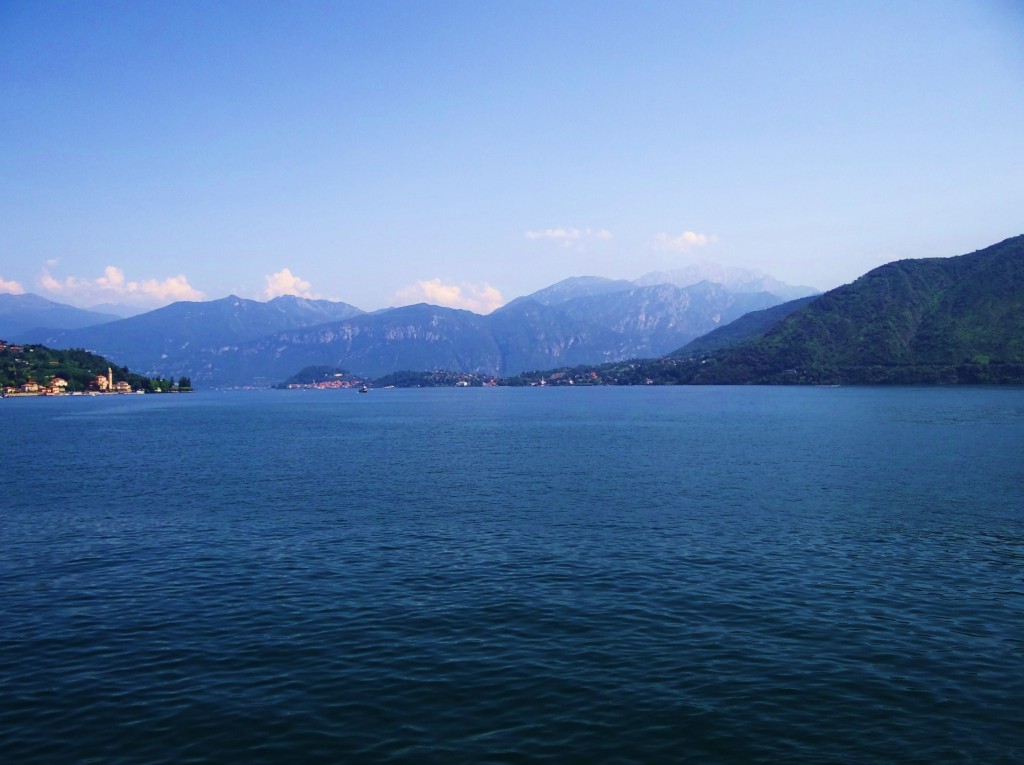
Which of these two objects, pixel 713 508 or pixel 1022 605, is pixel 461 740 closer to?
pixel 1022 605

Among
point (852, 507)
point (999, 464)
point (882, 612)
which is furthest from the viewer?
point (999, 464)

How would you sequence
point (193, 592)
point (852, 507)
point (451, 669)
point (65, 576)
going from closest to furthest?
point (451, 669), point (193, 592), point (65, 576), point (852, 507)

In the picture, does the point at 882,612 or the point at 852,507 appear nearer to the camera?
the point at 882,612

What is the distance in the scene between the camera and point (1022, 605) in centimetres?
3603

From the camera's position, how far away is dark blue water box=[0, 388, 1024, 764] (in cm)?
2367

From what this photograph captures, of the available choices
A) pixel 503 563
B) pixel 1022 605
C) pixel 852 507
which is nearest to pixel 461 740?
pixel 503 563

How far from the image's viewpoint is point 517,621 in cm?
3438

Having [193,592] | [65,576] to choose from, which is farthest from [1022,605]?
[65,576]

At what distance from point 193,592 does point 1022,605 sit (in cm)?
4504

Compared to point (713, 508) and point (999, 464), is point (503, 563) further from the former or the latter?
point (999, 464)

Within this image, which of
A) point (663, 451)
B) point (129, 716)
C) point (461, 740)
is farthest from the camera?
point (663, 451)

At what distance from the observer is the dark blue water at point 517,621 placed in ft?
77.7

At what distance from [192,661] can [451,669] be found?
1135 cm

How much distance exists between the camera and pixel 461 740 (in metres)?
23.1
